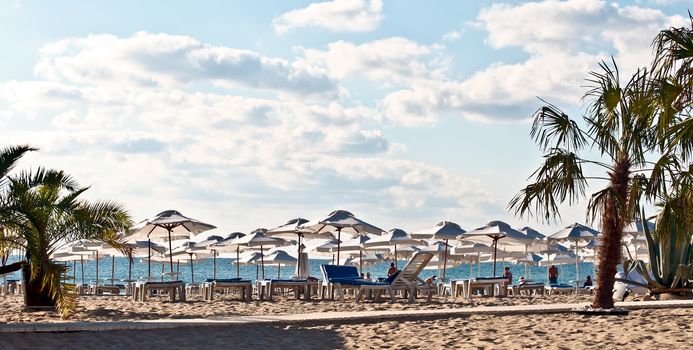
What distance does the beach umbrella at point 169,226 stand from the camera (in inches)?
792

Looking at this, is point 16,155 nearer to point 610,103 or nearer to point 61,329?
point 61,329

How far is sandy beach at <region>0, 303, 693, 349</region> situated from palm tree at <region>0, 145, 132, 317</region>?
6.97 ft

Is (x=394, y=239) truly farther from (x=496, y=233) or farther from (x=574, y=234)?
(x=574, y=234)

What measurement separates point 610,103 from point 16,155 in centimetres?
789

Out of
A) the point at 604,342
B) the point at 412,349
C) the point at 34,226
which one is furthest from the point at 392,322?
the point at 34,226

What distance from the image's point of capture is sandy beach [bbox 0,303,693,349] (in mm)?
10312

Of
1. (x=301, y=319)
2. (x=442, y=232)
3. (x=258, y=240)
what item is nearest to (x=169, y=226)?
(x=258, y=240)

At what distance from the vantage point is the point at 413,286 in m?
16.9

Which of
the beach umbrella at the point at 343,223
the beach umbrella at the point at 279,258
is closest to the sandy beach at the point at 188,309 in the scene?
the beach umbrella at the point at 343,223

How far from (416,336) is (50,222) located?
6.03 m

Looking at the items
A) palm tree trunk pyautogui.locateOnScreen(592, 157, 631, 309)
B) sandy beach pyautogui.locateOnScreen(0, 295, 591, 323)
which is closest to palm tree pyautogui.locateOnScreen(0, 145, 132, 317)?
sandy beach pyautogui.locateOnScreen(0, 295, 591, 323)

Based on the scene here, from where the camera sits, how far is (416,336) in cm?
1114

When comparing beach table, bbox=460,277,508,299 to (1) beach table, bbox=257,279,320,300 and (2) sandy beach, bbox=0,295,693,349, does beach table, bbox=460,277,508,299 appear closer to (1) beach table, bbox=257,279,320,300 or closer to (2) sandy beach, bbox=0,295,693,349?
(1) beach table, bbox=257,279,320,300

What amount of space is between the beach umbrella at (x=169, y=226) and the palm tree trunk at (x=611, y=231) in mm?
9965
